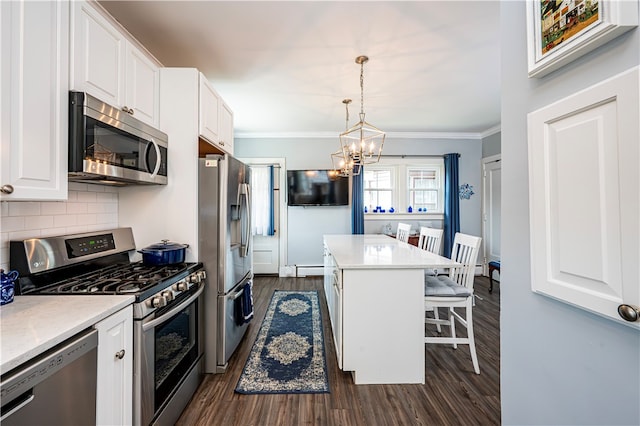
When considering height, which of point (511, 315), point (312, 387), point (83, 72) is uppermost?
point (83, 72)

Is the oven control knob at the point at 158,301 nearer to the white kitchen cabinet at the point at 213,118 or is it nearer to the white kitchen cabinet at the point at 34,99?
the white kitchen cabinet at the point at 34,99

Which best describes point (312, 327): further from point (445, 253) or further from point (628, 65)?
point (445, 253)

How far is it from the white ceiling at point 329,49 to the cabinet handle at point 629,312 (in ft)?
6.65

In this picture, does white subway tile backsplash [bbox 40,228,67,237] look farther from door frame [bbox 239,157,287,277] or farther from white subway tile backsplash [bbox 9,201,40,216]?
door frame [bbox 239,157,287,277]

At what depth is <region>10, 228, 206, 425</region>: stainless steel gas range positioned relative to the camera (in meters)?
1.27

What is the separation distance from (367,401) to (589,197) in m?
1.72

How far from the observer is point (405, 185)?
16.6 feet

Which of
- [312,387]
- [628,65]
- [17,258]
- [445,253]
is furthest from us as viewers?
[445,253]

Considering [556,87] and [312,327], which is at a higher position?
[556,87]

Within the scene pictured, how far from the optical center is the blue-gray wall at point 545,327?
63 cm

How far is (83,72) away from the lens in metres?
1.31

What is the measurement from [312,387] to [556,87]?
208 centimetres

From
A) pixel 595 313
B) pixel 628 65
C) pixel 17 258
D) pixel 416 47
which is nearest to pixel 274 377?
pixel 17 258

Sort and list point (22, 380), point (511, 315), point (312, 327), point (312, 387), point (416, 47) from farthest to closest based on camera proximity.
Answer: point (312, 327)
point (416, 47)
point (312, 387)
point (511, 315)
point (22, 380)
